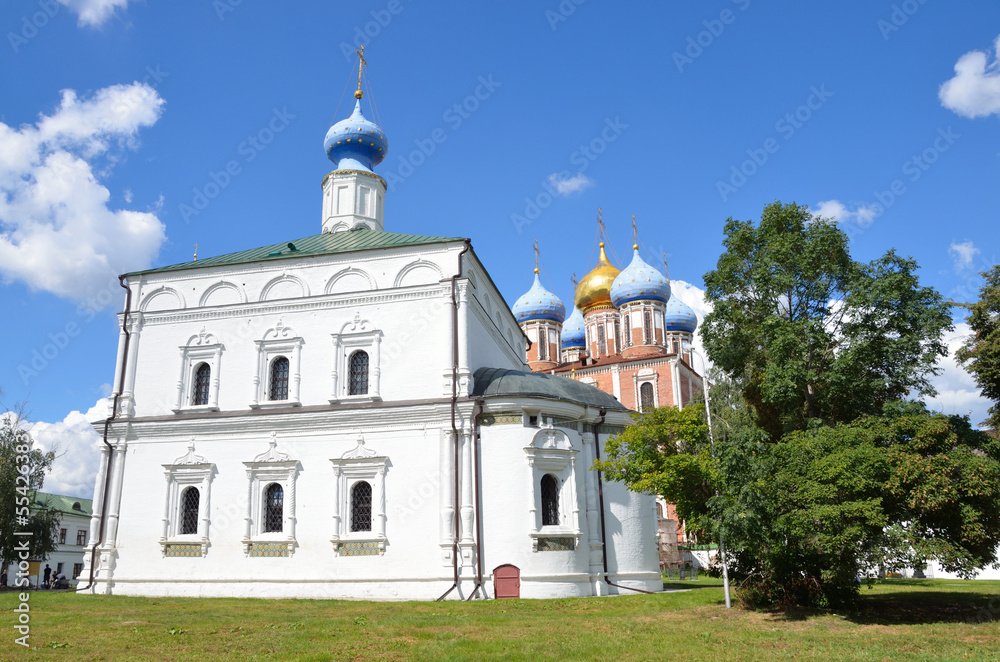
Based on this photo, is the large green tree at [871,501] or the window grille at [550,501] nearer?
the large green tree at [871,501]

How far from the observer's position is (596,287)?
47.0 metres

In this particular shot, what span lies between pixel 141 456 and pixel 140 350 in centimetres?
313

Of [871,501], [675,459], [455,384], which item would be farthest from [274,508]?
[871,501]

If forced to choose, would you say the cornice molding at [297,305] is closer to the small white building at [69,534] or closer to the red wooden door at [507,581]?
the red wooden door at [507,581]

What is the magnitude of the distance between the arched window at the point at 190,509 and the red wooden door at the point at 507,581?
8332 mm

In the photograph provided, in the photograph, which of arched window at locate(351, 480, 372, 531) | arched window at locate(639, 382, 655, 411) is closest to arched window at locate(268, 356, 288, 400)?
arched window at locate(351, 480, 372, 531)

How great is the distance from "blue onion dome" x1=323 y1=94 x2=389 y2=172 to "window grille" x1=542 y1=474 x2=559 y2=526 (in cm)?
1301

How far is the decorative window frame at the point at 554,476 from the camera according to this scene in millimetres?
17469

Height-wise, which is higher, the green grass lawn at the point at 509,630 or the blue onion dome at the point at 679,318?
the blue onion dome at the point at 679,318

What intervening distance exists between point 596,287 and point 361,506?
1222 inches

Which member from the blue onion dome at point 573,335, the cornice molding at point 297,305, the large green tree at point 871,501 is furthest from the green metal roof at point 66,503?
the large green tree at point 871,501

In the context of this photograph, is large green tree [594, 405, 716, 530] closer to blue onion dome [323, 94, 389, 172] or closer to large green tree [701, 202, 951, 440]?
large green tree [701, 202, 951, 440]

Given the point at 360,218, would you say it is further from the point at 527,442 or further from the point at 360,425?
the point at 527,442

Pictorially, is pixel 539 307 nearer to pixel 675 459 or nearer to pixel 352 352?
pixel 352 352
